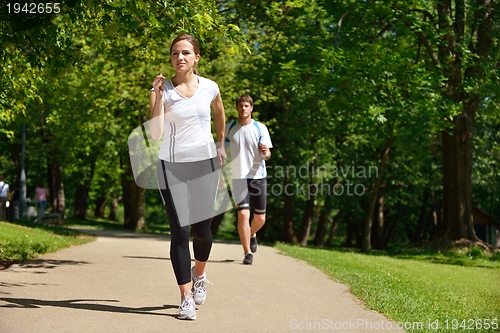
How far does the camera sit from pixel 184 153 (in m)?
6.16

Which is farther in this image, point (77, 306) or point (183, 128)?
point (77, 306)

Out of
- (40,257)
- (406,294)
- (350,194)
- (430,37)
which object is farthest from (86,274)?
(350,194)

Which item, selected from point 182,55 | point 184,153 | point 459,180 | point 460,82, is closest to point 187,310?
point 184,153

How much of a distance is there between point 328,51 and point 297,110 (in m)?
10.7

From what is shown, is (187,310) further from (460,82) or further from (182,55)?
(460,82)

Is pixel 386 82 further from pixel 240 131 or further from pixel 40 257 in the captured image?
pixel 40 257

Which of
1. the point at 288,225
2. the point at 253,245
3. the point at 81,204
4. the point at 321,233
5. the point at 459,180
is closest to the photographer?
the point at 253,245

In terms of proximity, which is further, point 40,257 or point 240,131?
point 40,257

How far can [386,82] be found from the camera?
18234 millimetres

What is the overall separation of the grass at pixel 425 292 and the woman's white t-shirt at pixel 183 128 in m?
2.16

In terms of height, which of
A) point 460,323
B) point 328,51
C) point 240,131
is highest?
point 328,51

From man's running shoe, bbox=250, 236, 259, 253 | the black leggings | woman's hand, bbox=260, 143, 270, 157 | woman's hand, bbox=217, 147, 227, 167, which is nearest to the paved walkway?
man's running shoe, bbox=250, 236, 259, 253

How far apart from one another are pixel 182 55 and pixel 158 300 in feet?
7.38

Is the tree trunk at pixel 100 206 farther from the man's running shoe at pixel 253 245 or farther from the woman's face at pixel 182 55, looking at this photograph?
the woman's face at pixel 182 55
